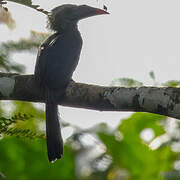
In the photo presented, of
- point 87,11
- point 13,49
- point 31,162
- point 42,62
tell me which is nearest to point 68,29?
point 87,11

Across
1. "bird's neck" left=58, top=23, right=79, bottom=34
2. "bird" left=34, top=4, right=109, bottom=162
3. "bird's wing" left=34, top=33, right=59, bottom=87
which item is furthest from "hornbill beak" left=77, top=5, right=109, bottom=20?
"bird's wing" left=34, top=33, right=59, bottom=87

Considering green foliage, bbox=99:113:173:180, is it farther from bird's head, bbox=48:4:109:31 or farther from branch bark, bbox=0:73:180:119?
branch bark, bbox=0:73:180:119

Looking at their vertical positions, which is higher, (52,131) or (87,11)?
(87,11)

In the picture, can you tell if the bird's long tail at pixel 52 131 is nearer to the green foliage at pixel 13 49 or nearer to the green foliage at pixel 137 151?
the green foliage at pixel 13 49

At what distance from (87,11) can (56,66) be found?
55.2 inches

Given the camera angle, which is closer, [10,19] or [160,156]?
[10,19]

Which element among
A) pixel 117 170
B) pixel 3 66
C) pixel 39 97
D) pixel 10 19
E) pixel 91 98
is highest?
pixel 10 19

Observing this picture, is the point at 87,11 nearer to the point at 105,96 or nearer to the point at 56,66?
the point at 56,66

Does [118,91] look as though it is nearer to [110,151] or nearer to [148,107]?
[148,107]

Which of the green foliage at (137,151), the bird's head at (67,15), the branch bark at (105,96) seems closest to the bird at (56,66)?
the bird's head at (67,15)

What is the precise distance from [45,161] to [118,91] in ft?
8.33

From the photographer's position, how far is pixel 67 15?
5.94m

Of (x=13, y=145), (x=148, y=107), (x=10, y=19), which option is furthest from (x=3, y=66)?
(x=13, y=145)

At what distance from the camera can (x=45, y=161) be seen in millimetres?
5762
